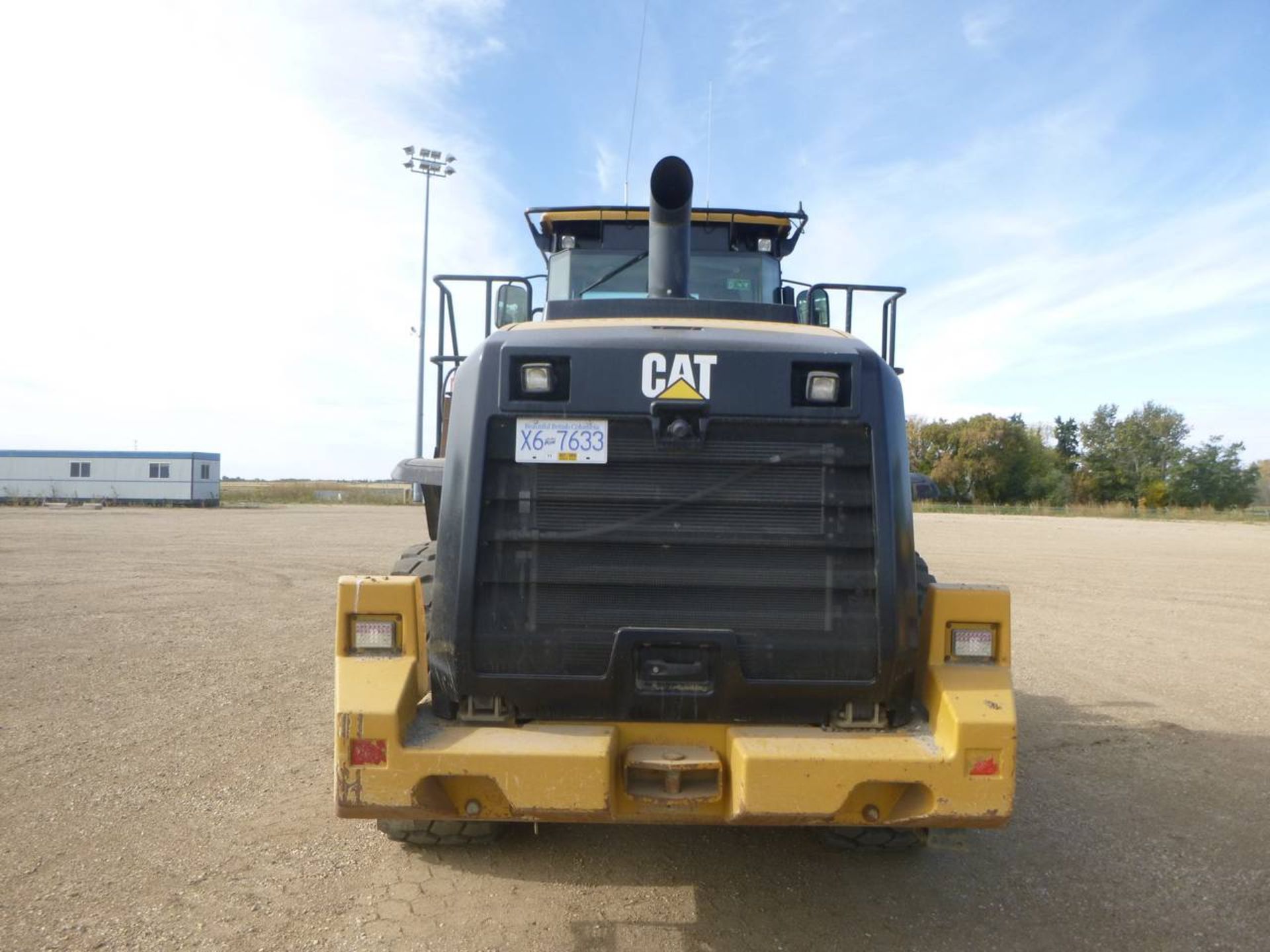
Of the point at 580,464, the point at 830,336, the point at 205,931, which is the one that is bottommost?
the point at 205,931

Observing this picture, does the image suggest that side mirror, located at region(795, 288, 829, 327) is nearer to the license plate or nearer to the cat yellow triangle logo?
the cat yellow triangle logo

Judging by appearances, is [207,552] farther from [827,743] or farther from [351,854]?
[827,743]

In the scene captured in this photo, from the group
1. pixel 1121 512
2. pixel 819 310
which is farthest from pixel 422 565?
pixel 1121 512

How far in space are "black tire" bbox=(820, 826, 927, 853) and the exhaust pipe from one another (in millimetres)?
2434

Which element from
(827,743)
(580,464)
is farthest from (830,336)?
(827,743)

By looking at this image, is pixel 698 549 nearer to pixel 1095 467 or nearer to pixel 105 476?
pixel 105 476

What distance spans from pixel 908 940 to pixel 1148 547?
23.4 meters

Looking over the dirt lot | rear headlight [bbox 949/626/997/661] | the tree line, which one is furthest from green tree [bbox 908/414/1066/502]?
rear headlight [bbox 949/626/997/661]

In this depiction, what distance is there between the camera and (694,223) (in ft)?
17.5

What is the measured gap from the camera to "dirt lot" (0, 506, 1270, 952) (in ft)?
10.4

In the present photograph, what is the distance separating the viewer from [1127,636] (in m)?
9.38

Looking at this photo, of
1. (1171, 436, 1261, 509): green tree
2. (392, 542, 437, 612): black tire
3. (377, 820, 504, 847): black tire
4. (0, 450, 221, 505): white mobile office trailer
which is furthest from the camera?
(1171, 436, 1261, 509): green tree

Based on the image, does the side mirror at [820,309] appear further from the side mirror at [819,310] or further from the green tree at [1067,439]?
the green tree at [1067,439]

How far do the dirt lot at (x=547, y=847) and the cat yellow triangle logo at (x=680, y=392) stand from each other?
1836 mm
